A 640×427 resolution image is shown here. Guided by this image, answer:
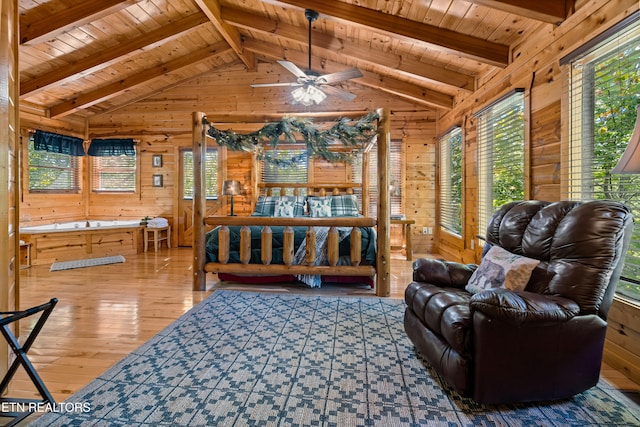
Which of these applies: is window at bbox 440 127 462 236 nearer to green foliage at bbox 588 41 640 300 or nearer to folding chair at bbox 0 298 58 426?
green foliage at bbox 588 41 640 300

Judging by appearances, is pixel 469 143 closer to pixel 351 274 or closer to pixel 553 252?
pixel 351 274

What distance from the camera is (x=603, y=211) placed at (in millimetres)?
1614

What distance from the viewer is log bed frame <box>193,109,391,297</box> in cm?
331

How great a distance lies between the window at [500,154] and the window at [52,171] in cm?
723

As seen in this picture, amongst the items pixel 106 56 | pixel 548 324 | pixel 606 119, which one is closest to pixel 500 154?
pixel 606 119

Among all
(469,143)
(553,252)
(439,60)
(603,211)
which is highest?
(439,60)

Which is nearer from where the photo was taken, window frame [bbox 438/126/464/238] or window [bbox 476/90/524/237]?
window [bbox 476/90/524/237]

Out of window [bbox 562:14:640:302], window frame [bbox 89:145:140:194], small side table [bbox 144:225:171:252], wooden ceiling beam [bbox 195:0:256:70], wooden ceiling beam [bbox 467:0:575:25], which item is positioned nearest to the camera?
window [bbox 562:14:640:302]

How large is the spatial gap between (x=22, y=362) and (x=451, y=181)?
5.47 m

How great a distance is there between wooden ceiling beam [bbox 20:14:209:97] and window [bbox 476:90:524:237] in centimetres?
415

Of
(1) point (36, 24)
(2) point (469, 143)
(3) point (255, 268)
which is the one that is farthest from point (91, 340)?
(2) point (469, 143)

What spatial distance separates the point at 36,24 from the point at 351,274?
4568 mm

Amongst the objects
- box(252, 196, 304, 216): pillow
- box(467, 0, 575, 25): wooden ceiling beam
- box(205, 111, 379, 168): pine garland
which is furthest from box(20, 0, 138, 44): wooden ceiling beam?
box(467, 0, 575, 25): wooden ceiling beam

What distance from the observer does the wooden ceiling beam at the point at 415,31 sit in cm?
340
